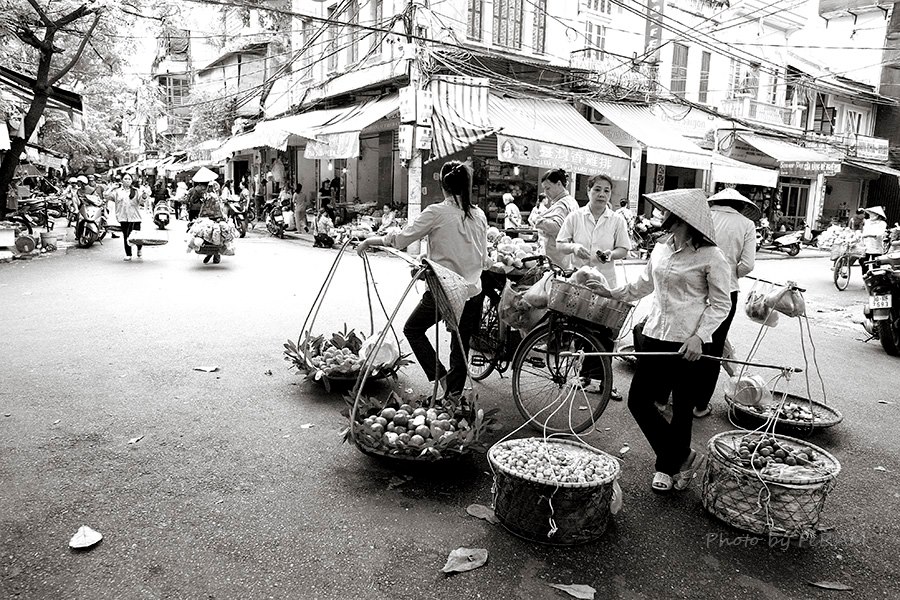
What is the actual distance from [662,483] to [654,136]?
55.0 ft

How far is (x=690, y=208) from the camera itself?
10.4 ft

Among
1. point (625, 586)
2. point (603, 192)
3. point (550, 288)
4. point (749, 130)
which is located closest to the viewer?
point (625, 586)

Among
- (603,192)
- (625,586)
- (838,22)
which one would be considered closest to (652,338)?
(625,586)

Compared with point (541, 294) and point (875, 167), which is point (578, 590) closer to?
point (541, 294)

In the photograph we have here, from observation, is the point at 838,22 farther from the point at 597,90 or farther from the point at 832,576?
the point at 832,576

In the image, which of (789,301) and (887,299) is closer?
(789,301)

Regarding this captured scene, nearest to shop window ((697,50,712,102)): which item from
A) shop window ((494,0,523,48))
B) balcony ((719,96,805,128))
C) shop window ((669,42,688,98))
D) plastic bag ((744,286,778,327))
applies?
shop window ((669,42,688,98))

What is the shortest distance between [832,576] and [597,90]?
17.7 metres

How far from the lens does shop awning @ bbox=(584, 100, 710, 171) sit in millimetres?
17859

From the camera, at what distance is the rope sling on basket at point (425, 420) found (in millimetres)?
3473

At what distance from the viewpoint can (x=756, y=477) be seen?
115 inches

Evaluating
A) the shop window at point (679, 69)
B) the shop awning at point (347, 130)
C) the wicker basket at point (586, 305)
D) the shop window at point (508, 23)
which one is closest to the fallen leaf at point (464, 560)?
the wicker basket at point (586, 305)

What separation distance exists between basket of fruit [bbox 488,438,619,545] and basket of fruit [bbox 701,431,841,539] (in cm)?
57

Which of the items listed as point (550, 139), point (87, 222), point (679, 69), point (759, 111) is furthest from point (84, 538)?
point (759, 111)
